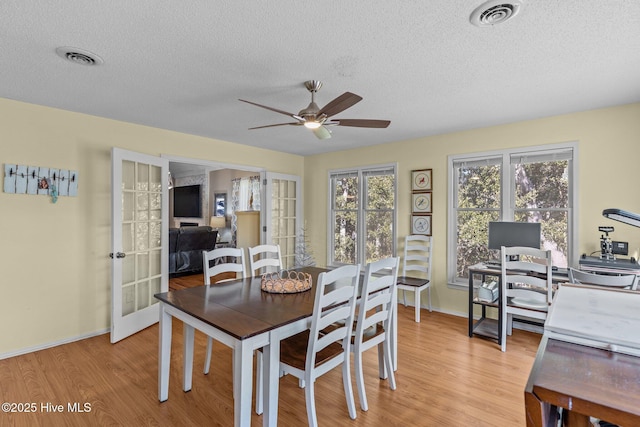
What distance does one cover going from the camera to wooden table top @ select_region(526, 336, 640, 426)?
2.29 feet

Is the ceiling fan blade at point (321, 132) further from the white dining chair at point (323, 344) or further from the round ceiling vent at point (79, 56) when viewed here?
the round ceiling vent at point (79, 56)

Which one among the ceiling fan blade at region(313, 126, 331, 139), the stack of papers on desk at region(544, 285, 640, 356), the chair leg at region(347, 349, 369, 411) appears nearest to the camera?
the stack of papers on desk at region(544, 285, 640, 356)

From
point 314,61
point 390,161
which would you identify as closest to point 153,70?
point 314,61

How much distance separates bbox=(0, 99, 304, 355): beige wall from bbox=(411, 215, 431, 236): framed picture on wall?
3.55 meters

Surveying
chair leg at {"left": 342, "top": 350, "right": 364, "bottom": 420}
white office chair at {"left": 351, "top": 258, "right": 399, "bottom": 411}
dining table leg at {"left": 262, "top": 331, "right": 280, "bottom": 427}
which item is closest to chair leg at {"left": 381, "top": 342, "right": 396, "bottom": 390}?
white office chair at {"left": 351, "top": 258, "right": 399, "bottom": 411}

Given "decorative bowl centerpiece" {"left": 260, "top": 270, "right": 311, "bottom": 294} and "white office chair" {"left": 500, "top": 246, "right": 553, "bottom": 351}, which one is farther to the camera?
"white office chair" {"left": 500, "top": 246, "right": 553, "bottom": 351}

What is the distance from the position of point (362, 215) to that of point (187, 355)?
11.0 feet

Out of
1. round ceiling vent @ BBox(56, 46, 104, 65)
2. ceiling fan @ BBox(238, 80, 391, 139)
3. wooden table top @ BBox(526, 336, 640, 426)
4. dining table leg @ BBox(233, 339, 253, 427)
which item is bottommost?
dining table leg @ BBox(233, 339, 253, 427)

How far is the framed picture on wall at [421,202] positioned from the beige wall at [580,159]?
8cm

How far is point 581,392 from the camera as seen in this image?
2.42 ft

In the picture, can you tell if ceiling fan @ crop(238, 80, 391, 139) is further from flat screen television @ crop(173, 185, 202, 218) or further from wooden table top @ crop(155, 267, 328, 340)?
flat screen television @ crop(173, 185, 202, 218)

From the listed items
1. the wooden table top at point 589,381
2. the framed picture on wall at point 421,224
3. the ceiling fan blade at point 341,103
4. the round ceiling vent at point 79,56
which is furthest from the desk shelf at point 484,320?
the round ceiling vent at point 79,56

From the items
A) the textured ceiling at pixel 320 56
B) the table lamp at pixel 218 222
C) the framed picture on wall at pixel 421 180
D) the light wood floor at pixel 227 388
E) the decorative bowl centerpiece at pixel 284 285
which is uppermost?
the textured ceiling at pixel 320 56

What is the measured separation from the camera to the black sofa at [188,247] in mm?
5988
